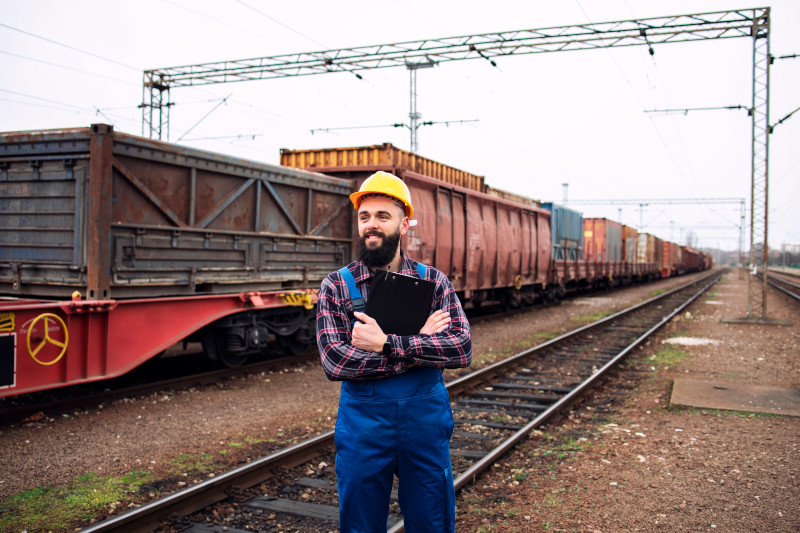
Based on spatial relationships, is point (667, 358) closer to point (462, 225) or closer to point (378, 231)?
point (462, 225)

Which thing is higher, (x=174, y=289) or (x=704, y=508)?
(x=174, y=289)

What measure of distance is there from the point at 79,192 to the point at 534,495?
18.5 ft

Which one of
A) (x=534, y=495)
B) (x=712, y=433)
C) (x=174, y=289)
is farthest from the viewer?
(x=174, y=289)

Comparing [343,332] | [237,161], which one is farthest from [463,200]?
[343,332]

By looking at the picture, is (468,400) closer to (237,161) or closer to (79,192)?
(237,161)

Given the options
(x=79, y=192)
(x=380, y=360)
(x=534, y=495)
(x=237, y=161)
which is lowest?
(x=534, y=495)

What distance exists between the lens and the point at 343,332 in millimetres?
2492

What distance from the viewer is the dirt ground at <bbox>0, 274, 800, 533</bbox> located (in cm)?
421

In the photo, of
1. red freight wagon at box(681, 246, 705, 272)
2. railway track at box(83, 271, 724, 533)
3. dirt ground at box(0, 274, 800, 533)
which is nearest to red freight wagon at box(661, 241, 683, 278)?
red freight wagon at box(681, 246, 705, 272)

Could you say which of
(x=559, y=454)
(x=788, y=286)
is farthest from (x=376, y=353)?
(x=788, y=286)

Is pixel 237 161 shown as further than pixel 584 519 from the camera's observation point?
Yes

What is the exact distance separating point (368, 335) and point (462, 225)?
11779mm

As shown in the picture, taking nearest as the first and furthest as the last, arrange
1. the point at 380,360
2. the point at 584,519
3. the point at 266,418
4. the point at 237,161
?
the point at 380,360
the point at 584,519
the point at 266,418
the point at 237,161

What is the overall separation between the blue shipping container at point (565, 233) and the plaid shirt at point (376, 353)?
63.3ft
